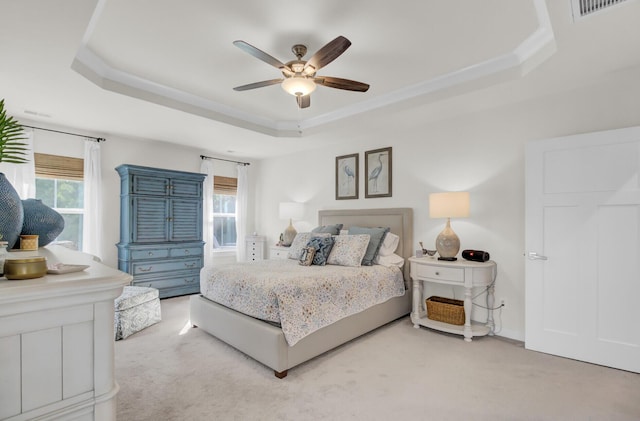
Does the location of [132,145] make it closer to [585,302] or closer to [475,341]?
[475,341]

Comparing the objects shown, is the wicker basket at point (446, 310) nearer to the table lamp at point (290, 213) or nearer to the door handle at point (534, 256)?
the door handle at point (534, 256)

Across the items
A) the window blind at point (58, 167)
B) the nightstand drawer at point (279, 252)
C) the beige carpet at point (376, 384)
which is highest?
the window blind at point (58, 167)

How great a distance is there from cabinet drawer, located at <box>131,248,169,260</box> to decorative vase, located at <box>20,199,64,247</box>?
113 inches

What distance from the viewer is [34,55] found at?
245 centimetres

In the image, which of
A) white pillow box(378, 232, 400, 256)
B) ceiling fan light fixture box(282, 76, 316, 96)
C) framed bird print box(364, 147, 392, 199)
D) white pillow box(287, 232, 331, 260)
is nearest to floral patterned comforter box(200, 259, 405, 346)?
white pillow box(378, 232, 400, 256)

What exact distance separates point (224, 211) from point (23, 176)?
292 cm

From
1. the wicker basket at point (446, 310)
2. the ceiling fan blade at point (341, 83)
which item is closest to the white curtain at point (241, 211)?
the wicker basket at point (446, 310)

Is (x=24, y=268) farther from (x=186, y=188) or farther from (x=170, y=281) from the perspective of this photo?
(x=186, y=188)

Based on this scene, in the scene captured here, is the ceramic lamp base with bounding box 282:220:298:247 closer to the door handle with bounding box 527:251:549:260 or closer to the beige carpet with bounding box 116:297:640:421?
the beige carpet with bounding box 116:297:640:421

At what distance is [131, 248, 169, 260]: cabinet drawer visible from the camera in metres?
4.47

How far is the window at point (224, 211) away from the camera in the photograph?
598cm

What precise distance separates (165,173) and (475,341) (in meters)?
4.64

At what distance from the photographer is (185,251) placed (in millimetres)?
5004

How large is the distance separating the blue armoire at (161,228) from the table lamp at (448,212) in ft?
12.2
